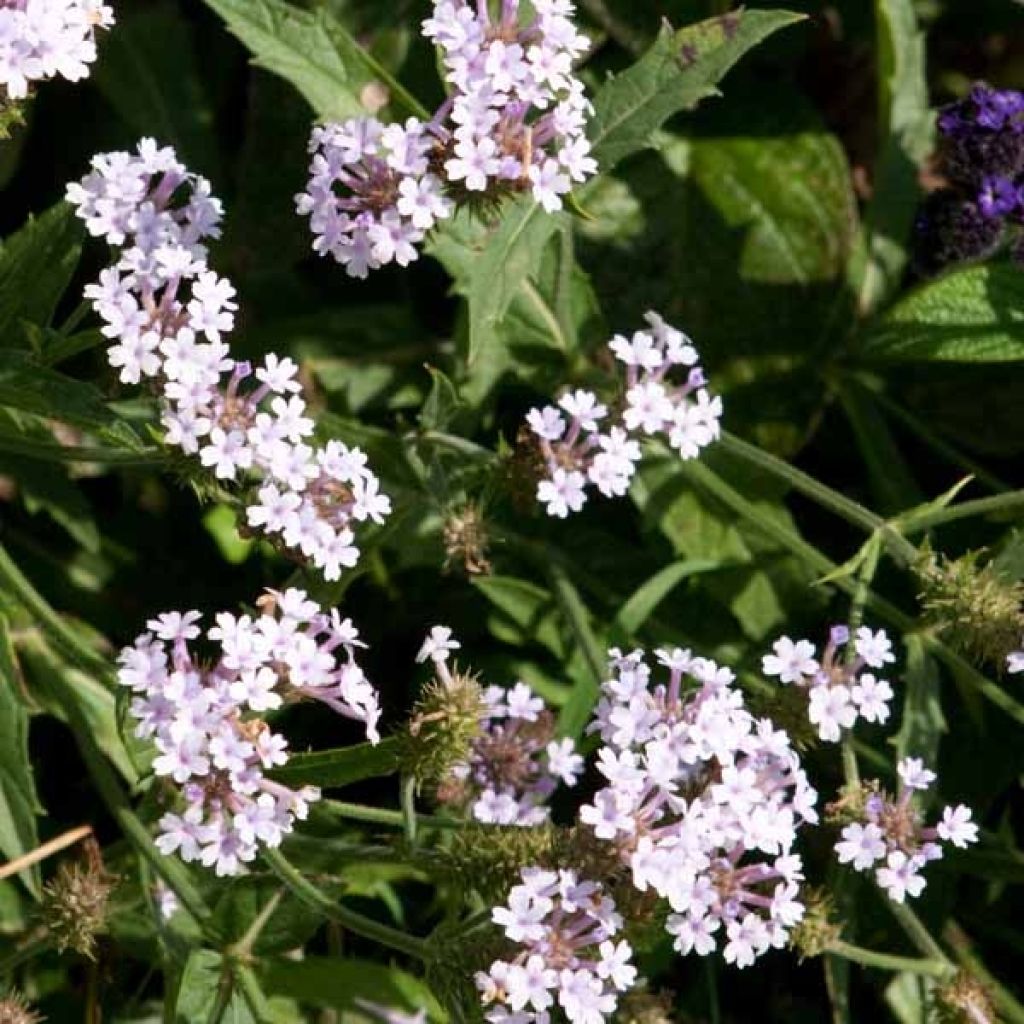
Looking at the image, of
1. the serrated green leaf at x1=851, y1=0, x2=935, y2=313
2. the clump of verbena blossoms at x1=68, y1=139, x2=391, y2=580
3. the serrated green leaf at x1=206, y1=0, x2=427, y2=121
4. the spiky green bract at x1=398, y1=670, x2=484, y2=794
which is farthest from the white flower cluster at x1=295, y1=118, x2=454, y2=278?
the serrated green leaf at x1=851, y1=0, x2=935, y2=313

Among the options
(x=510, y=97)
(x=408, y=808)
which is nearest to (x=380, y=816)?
→ (x=408, y=808)

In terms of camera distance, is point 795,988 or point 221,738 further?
point 795,988

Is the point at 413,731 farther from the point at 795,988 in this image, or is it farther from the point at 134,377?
the point at 795,988

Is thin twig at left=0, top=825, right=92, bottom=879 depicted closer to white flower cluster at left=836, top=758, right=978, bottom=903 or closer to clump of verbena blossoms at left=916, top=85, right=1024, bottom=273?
white flower cluster at left=836, top=758, right=978, bottom=903

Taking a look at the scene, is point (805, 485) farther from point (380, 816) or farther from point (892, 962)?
point (380, 816)

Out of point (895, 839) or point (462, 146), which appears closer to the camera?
point (462, 146)

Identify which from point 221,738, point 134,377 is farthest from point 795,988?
point 134,377

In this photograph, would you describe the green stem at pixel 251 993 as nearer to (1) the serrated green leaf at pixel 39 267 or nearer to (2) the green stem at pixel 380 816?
(2) the green stem at pixel 380 816
